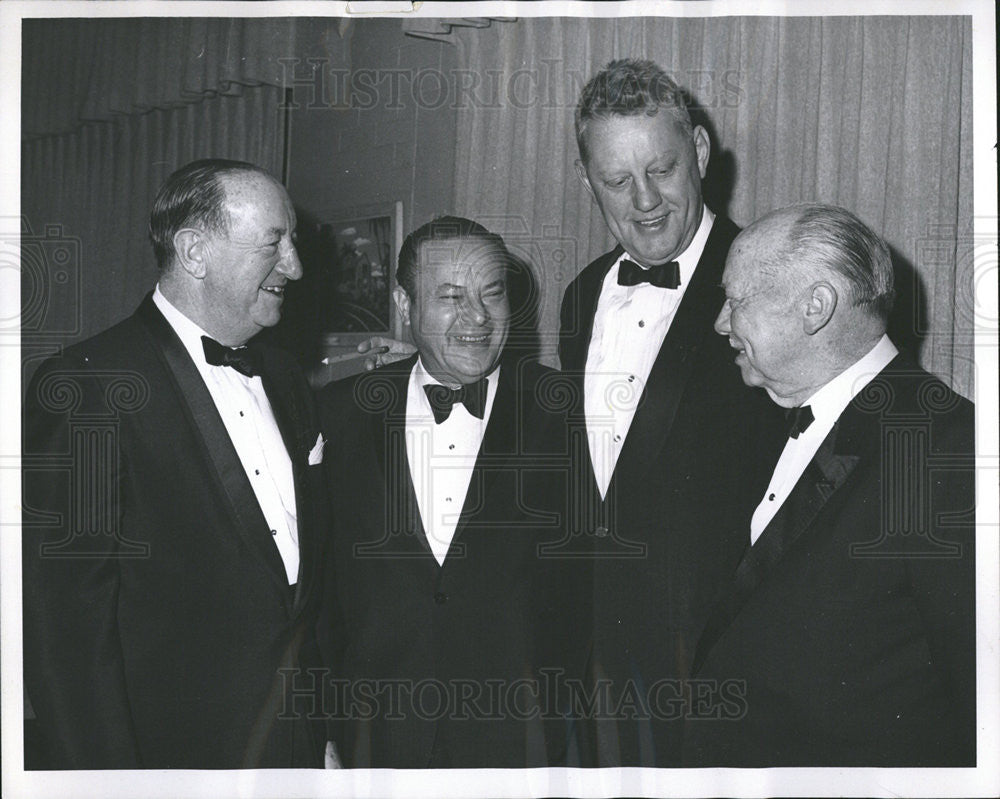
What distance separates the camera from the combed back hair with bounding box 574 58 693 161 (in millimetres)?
2971

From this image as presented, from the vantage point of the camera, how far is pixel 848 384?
9.52 feet

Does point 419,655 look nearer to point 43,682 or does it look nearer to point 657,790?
point 657,790

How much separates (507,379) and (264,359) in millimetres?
721

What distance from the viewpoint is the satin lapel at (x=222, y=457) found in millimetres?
2908

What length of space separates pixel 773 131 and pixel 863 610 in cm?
142

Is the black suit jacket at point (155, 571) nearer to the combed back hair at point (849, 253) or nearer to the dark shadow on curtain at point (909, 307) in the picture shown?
the combed back hair at point (849, 253)

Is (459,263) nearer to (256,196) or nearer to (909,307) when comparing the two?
(256,196)

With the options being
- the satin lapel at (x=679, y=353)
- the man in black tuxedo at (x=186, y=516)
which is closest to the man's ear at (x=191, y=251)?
the man in black tuxedo at (x=186, y=516)

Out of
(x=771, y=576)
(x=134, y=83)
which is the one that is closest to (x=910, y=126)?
(x=771, y=576)

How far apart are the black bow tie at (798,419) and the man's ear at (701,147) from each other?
2.42 ft

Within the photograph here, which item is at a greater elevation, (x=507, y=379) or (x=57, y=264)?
(x=57, y=264)

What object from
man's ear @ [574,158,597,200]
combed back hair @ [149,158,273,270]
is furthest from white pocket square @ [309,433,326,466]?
man's ear @ [574,158,597,200]

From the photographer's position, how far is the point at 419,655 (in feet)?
9.84

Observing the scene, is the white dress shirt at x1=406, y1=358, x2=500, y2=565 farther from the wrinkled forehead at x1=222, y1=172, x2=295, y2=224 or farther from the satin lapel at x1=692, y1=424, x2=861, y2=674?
the satin lapel at x1=692, y1=424, x2=861, y2=674
